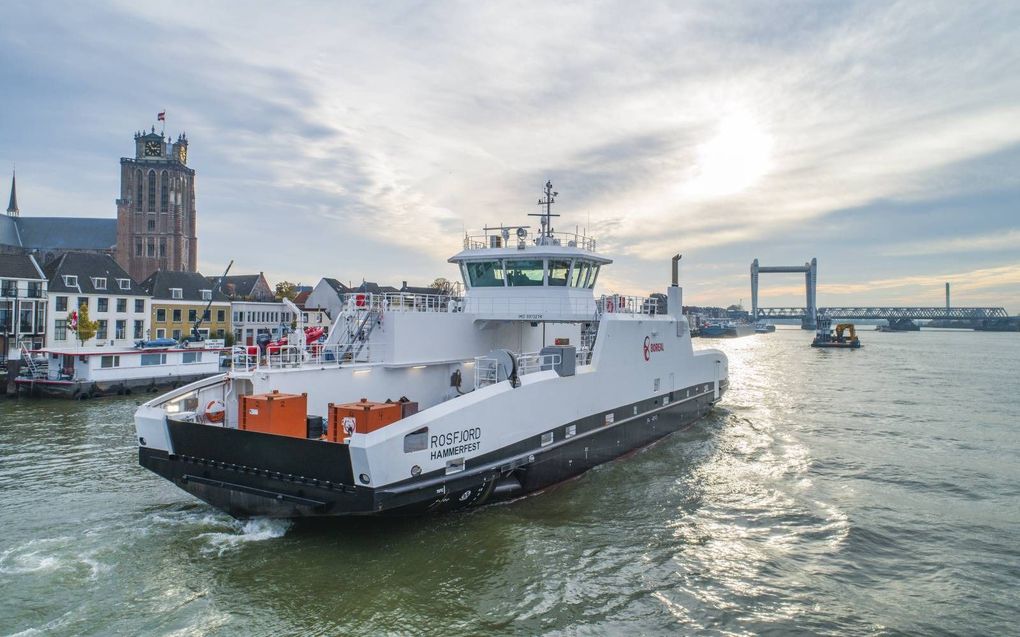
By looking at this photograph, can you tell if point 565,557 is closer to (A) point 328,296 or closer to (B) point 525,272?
(B) point 525,272

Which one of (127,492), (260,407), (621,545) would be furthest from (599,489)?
(127,492)

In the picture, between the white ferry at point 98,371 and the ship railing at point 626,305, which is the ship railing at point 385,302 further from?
the white ferry at point 98,371

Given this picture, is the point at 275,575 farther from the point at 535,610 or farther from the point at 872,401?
the point at 872,401

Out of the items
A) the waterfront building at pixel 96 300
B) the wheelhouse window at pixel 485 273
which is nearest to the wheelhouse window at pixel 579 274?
the wheelhouse window at pixel 485 273

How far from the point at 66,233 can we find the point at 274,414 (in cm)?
7929

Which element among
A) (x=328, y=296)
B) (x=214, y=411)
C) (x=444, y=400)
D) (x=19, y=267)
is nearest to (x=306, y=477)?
(x=214, y=411)

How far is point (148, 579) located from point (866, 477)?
16.8 m

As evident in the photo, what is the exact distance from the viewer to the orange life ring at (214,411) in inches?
487

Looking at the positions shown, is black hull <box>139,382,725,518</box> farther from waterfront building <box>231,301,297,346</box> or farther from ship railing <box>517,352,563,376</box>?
waterfront building <box>231,301,297,346</box>

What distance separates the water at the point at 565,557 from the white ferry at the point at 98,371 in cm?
1374

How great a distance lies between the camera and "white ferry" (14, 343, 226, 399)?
1144 inches

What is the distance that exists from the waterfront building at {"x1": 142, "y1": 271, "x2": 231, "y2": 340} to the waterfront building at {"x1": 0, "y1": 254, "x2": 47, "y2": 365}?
779cm

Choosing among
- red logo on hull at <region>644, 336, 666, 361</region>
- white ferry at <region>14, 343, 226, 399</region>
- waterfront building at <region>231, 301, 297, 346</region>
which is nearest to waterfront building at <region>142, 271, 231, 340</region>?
waterfront building at <region>231, 301, 297, 346</region>

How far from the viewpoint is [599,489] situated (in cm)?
1440
